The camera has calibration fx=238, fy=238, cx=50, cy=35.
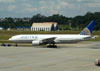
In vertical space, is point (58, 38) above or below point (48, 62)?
above

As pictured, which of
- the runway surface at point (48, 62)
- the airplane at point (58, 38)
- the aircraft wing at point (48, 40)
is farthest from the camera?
the aircraft wing at point (48, 40)

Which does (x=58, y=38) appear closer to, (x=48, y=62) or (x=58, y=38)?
(x=58, y=38)

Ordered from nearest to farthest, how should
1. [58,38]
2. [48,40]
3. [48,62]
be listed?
[48,62] < [48,40] < [58,38]

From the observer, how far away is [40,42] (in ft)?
188

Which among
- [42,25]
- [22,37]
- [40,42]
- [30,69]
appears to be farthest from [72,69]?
[42,25]

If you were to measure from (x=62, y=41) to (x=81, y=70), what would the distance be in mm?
31340

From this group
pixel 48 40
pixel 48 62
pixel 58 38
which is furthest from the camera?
pixel 58 38

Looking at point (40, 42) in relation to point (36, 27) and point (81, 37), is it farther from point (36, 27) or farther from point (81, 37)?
point (36, 27)

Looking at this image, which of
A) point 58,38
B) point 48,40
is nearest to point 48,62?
point 48,40

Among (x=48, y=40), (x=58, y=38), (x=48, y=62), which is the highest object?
(x=58, y=38)

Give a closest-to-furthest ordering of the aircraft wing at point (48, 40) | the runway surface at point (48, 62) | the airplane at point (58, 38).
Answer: the runway surface at point (48, 62) < the airplane at point (58, 38) < the aircraft wing at point (48, 40)

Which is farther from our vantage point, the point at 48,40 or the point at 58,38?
the point at 58,38

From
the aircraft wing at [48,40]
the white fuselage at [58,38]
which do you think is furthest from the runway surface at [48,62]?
the aircraft wing at [48,40]

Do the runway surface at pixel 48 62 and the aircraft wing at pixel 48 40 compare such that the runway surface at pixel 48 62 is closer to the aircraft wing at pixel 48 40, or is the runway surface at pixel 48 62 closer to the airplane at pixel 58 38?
the airplane at pixel 58 38
